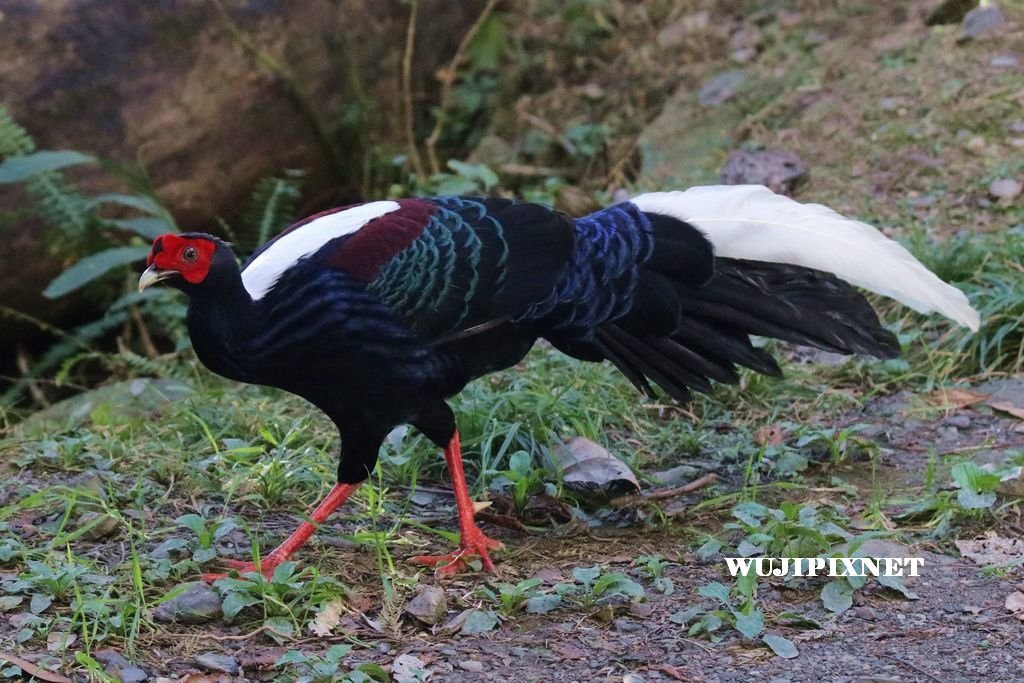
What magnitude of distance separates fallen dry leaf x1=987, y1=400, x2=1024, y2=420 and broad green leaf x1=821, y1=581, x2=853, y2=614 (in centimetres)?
150

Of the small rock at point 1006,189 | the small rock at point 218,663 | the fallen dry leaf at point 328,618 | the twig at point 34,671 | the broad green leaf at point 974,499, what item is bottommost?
the broad green leaf at point 974,499

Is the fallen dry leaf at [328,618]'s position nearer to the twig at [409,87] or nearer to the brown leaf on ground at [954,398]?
the brown leaf on ground at [954,398]

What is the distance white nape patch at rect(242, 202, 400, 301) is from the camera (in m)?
3.54

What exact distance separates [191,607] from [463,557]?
33.3 inches

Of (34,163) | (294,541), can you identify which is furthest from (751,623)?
(34,163)

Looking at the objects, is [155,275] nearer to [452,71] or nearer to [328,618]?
[328,618]

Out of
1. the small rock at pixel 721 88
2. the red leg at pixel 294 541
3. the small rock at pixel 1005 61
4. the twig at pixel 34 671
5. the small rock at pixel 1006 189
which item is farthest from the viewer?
the small rock at pixel 721 88

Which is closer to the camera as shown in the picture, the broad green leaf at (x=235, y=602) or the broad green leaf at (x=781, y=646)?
the broad green leaf at (x=781, y=646)

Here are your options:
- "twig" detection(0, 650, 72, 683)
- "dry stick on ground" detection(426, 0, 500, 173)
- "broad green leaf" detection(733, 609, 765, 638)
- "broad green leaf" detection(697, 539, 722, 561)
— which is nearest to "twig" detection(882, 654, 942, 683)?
"broad green leaf" detection(733, 609, 765, 638)

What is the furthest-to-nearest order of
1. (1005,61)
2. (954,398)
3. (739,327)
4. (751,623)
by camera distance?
1. (1005,61)
2. (954,398)
3. (739,327)
4. (751,623)

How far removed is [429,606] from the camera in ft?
10.9

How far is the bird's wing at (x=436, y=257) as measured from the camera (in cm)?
356

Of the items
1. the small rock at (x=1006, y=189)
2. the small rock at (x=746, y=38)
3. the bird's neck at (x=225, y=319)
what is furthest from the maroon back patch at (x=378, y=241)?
the small rock at (x=746, y=38)

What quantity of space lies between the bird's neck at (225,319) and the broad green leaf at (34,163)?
9.80 feet
